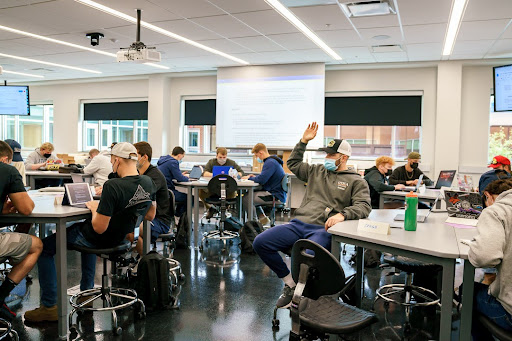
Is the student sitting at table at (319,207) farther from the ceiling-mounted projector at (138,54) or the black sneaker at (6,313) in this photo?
the ceiling-mounted projector at (138,54)

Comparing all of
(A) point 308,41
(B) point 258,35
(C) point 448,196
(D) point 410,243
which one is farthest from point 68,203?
(A) point 308,41

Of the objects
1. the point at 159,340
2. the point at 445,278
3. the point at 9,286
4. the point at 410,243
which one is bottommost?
the point at 159,340

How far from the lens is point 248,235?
17.5ft

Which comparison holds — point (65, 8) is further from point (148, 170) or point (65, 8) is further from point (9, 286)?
point (9, 286)

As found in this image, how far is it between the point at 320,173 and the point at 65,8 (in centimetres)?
375

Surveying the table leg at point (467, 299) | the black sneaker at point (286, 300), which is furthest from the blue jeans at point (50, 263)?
the table leg at point (467, 299)

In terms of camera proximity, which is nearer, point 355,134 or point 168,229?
point 168,229

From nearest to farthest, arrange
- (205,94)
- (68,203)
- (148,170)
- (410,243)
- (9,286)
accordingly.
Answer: (410,243) → (9,286) → (68,203) → (148,170) → (205,94)

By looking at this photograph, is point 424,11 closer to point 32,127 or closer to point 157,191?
point 157,191

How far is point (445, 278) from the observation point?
2168 millimetres

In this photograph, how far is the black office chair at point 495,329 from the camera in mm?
1959

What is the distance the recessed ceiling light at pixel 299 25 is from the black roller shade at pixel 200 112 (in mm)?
3290

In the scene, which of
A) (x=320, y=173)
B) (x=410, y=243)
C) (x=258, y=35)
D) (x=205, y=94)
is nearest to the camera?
(x=410, y=243)

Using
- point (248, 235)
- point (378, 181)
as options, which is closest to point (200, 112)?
point (248, 235)
